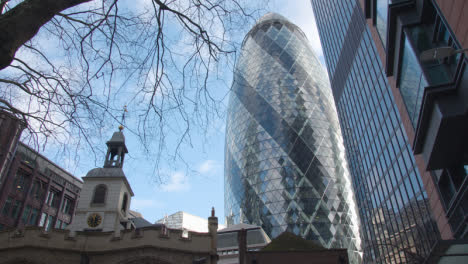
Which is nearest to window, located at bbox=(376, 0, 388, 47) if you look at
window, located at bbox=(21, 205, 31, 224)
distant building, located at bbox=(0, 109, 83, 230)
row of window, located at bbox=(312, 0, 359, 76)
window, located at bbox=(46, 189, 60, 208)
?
row of window, located at bbox=(312, 0, 359, 76)

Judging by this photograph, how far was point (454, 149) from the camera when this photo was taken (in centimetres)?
1077

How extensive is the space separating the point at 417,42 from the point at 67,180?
36166 mm

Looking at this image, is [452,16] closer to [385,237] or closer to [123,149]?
[385,237]

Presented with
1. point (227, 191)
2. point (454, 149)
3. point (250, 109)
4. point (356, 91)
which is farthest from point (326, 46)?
point (454, 149)

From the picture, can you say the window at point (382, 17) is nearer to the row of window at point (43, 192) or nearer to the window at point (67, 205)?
the row of window at point (43, 192)

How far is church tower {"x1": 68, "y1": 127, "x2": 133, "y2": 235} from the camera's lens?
80.4 ft

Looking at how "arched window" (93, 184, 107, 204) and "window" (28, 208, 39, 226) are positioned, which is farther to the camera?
"window" (28, 208, 39, 226)

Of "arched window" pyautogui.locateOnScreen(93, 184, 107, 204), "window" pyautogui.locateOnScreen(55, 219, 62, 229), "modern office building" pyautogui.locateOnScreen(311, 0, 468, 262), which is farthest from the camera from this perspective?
"window" pyautogui.locateOnScreen(55, 219, 62, 229)

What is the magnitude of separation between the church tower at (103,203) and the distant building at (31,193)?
3.16 m

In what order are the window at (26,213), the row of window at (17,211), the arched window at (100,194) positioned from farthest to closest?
the window at (26,213), the row of window at (17,211), the arched window at (100,194)

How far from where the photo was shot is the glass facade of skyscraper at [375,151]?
18.3 m

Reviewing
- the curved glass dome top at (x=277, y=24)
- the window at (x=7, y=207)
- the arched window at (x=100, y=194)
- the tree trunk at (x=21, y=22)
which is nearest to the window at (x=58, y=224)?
the window at (x=7, y=207)

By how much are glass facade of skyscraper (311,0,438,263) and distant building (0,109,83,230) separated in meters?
22.9

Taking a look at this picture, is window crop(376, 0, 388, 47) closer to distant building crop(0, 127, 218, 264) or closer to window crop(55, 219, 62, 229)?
distant building crop(0, 127, 218, 264)
